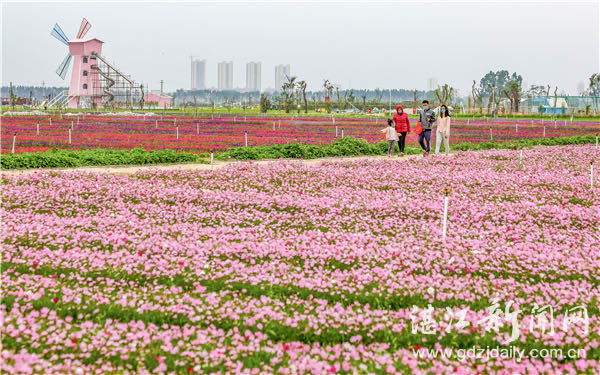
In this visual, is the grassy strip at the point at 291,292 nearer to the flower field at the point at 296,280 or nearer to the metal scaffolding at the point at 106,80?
the flower field at the point at 296,280

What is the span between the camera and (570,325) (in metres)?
7.10

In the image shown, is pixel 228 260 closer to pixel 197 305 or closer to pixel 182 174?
pixel 197 305

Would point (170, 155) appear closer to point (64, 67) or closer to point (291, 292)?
point (291, 292)

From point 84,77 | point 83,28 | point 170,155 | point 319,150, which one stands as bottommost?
point 170,155

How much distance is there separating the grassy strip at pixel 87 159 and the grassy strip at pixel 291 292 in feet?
45.9

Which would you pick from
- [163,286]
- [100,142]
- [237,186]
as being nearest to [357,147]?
[237,186]

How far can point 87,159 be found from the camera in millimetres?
23016

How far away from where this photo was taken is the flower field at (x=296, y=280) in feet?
20.7

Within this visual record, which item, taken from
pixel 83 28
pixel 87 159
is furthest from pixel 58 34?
pixel 87 159

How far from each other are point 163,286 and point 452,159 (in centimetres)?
1867

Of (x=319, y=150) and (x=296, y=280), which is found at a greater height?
(x=319, y=150)

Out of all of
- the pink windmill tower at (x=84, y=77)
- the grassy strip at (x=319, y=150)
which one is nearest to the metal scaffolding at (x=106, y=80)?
the pink windmill tower at (x=84, y=77)

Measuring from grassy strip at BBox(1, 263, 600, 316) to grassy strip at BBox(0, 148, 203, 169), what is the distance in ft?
45.9

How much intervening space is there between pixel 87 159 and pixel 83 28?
132m
